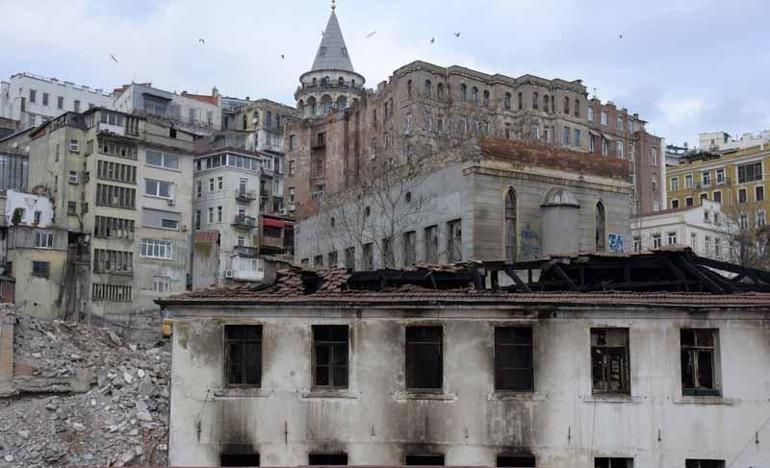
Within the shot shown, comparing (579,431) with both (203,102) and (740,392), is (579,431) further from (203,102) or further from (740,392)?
(203,102)

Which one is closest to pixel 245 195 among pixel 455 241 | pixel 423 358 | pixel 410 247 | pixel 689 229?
pixel 689 229

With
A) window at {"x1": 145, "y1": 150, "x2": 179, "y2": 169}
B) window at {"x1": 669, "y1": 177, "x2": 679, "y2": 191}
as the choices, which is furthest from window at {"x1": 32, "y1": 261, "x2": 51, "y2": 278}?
window at {"x1": 669, "y1": 177, "x2": 679, "y2": 191}

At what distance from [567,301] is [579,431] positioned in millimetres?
3392

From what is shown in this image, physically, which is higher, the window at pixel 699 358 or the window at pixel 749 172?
the window at pixel 749 172

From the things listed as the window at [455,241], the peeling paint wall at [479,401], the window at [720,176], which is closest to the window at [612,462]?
the peeling paint wall at [479,401]

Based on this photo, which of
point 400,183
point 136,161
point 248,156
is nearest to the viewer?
point 400,183

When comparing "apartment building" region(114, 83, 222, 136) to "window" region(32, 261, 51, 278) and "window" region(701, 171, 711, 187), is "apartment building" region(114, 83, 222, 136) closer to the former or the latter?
"window" region(32, 261, 51, 278)

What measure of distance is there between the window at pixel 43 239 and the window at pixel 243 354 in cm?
5311

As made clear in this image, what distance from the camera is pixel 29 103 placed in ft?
339

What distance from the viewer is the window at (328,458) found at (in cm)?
2289

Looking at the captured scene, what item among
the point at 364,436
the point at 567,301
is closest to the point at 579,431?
the point at 567,301

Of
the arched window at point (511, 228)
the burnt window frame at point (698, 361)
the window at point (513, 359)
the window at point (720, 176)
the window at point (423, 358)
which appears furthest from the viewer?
the window at point (720, 176)

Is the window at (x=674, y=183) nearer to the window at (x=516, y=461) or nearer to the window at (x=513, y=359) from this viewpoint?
the window at (x=513, y=359)

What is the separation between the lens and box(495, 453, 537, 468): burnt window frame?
73.5 ft
